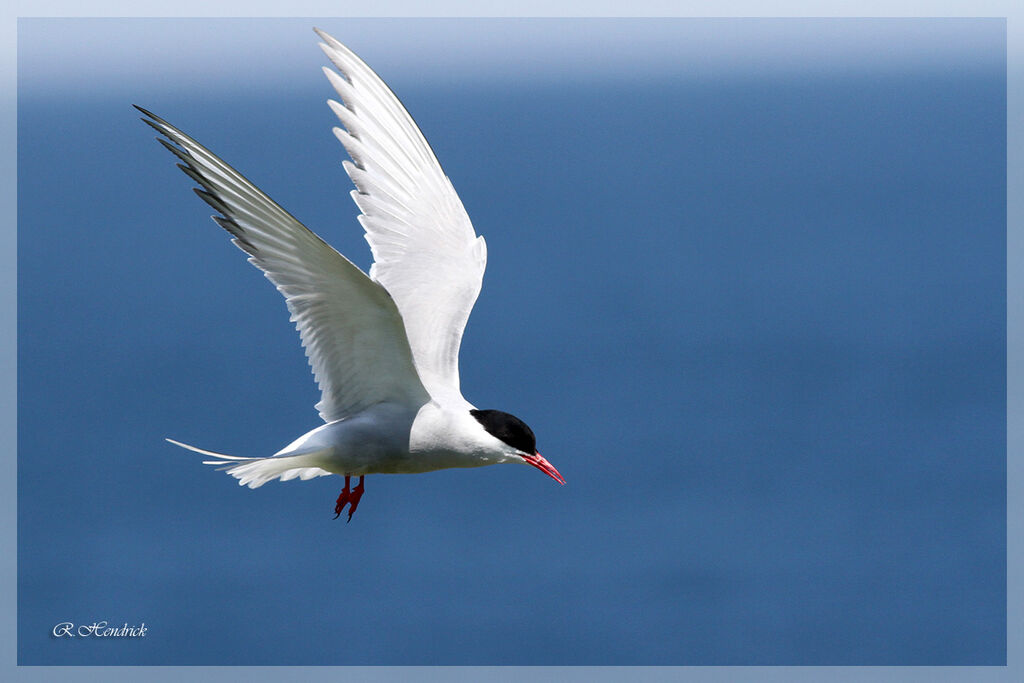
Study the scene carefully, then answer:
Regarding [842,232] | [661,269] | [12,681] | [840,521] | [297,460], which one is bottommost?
[297,460]

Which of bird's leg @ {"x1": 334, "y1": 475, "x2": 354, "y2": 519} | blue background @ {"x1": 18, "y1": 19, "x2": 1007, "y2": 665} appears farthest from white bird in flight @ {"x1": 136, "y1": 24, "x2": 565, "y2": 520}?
blue background @ {"x1": 18, "y1": 19, "x2": 1007, "y2": 665}

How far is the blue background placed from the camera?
22.5 m

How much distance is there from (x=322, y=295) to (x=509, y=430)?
73cm

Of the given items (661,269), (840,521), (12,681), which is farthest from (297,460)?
(661,269)

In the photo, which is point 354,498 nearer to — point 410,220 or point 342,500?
point 342,500

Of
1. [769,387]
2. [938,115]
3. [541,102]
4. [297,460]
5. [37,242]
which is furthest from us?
[541,102]

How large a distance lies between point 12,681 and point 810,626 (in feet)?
39.3

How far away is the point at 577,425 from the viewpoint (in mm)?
22688

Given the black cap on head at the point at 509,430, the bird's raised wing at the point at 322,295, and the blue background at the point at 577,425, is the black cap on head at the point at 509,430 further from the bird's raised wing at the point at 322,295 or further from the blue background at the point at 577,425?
the blue background at the point at 577,425

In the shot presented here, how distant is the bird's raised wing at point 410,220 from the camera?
16.6 ft

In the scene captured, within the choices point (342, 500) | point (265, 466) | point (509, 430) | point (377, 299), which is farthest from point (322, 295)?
point (342, 500)

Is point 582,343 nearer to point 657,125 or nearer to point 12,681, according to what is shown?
point 12,681

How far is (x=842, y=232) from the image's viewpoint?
33.9 m

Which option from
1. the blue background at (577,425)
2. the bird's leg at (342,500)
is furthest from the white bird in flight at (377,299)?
the blue background at (577,425)
